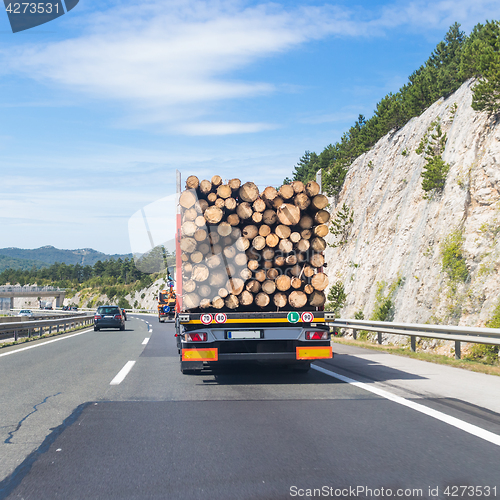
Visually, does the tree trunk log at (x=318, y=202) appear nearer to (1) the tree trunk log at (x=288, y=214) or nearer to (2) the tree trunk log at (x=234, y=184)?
(1) the tree trunk log at (x=288, y=214)

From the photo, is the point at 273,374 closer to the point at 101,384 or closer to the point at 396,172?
the point at 101,384

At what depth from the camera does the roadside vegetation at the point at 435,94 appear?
2311 centimetres

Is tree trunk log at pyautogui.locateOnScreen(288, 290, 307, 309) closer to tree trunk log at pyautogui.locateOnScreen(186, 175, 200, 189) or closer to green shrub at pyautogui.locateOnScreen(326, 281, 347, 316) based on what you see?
tree trunk log at pyautogui.locateOnScreen(186, 175, 200, 189)

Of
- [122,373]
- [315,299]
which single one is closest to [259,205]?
[315,299]

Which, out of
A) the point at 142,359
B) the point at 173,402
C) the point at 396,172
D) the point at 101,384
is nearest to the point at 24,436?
the point at 173,402

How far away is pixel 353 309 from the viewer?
35.3 metres

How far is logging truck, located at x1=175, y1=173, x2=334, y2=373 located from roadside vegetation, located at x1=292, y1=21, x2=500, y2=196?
1615 centimetres

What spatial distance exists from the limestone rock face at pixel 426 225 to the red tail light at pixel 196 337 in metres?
14.7

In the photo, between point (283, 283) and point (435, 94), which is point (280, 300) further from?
point (435, 94)

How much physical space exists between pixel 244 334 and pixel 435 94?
30442 mm

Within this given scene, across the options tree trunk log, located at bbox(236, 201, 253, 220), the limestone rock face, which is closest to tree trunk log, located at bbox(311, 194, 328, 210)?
tree trunk log, located at bbox(236, 201, 253, 220)

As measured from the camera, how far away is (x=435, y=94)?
34.3 meters

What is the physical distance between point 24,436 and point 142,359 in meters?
7.68

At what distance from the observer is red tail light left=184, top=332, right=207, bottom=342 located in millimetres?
8867
